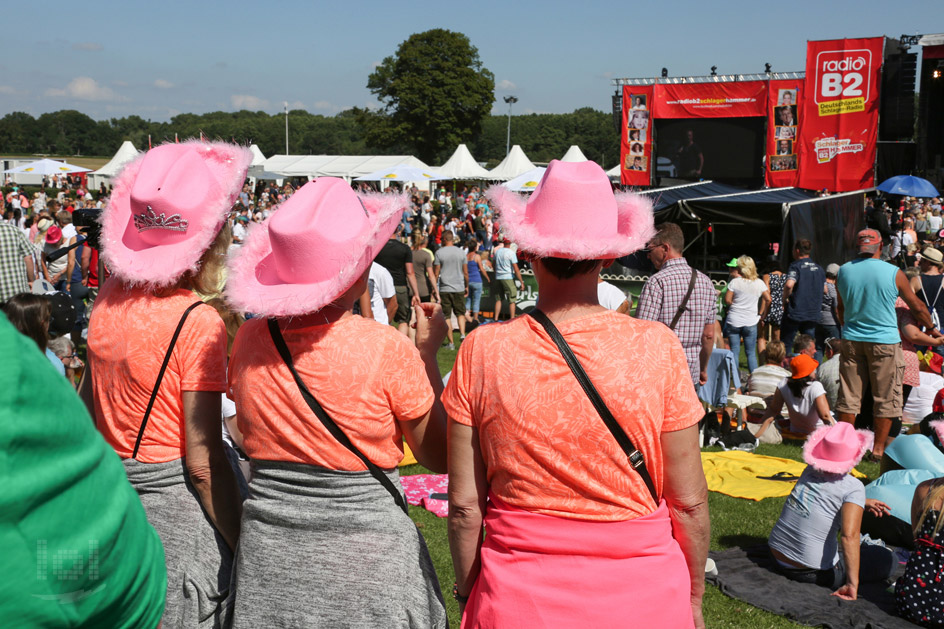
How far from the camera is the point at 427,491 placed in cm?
592

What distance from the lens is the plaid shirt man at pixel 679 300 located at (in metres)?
5.84

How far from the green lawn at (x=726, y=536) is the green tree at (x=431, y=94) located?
6040cm

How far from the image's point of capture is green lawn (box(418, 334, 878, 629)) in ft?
13.9

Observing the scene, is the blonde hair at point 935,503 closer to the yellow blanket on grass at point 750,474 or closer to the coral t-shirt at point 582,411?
the yellow blanket on grass at point 750,474

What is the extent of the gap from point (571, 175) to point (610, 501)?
2.82 ft

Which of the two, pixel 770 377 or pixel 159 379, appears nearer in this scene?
pixel 159 379

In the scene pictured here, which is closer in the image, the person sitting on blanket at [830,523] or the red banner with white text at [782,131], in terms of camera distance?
the person sitting on blanket at [830,523]

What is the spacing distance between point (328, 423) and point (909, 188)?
54.6 feet

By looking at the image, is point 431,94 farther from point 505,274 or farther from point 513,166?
point 505,274

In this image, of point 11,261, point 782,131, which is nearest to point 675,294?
point 11,261

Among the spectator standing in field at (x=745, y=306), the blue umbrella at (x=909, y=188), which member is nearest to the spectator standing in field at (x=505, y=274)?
the spectator standing in field at (x=745, y=306)

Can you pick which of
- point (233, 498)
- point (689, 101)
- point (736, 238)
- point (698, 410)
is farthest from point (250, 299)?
point (689, 101)

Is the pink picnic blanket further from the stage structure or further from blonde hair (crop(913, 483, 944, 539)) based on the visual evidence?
the stage structure

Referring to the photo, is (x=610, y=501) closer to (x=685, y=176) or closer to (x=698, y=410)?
(x=698, y=410)
